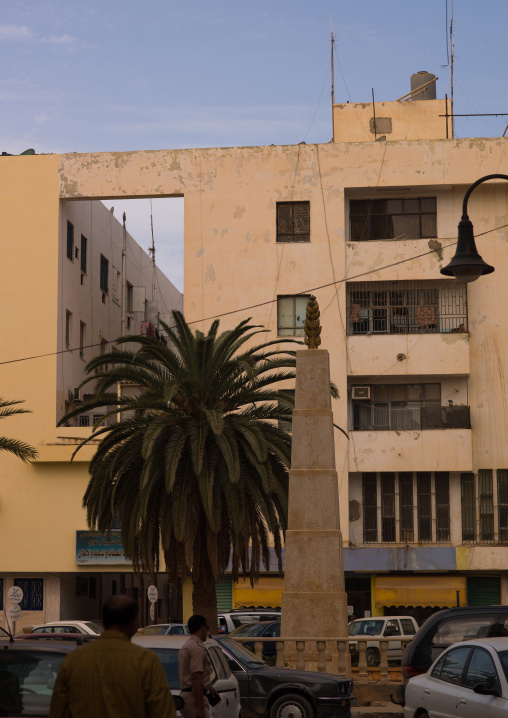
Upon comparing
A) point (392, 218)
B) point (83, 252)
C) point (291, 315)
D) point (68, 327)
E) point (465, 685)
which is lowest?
point (465, 685)

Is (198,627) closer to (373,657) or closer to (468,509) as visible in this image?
(373,657)

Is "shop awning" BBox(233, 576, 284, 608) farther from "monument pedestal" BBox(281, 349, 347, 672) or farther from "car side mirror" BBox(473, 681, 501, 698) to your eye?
"car side mirror" BBox(473, 681, 501, 698)

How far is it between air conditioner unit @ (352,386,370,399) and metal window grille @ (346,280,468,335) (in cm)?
190

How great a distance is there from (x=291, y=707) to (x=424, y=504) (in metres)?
21.3

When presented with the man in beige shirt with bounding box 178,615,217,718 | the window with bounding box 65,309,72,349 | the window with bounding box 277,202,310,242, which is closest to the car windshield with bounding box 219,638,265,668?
the man in beige shirt with bounding box 178,615,217,718

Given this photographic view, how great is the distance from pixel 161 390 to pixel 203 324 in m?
13.6

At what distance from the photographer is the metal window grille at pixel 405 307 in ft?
123

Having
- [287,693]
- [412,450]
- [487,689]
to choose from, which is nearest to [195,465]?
[287,693]

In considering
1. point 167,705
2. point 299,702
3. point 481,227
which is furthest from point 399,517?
point 167,705

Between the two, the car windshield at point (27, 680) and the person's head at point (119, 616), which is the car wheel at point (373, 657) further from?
the person's head at point (119, 616)

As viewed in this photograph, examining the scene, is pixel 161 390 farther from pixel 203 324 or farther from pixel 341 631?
pixel 203 324

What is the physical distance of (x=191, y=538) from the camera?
75.3ft

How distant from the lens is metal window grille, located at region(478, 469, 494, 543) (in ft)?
118

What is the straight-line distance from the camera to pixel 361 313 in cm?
3775
